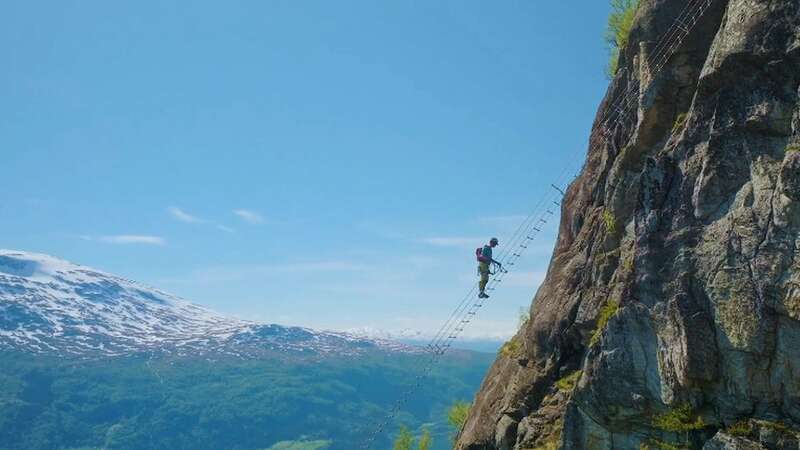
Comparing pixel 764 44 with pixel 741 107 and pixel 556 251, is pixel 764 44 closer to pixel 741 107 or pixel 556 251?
pixel 741 107

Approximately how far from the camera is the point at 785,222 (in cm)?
1791

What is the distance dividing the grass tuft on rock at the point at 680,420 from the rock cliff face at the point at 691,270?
45mm

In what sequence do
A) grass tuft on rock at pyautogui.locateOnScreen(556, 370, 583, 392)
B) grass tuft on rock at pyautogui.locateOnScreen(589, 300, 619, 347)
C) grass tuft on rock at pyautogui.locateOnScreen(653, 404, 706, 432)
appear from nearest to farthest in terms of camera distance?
grass tuft on rock at pyautogui.locateOnScreen(653, 404, 706, 432) → grass tuft on rock at pyautogui.locateOnScreen(589, 300, 619, 347) → grass tuft on rock at pyautogui.locateOnScreen(556, 370, 583, 392)

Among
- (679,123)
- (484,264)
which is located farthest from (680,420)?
(484,264)

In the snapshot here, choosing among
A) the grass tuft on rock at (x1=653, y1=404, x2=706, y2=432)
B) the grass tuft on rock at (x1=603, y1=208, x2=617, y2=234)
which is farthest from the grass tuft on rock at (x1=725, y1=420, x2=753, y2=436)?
the grass tuft on rock at (x1=603, y1=208, x2=617, y2=234)

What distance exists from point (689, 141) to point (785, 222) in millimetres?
5384

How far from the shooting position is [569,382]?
25859mm

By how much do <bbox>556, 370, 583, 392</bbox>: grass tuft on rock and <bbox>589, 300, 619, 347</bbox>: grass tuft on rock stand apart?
5.56ft

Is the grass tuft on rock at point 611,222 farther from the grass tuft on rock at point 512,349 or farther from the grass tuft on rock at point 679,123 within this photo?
the grass tuft on rock at point 512,349

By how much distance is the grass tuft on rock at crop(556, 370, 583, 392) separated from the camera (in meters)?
25.3

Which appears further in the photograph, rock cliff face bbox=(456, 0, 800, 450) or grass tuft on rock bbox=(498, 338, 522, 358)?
grass tuft on rock bbox=(498, 338, 522, 358)

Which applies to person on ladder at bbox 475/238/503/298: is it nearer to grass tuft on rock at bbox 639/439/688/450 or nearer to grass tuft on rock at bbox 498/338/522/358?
grass tuft on rock at bbox 498/338/522/358

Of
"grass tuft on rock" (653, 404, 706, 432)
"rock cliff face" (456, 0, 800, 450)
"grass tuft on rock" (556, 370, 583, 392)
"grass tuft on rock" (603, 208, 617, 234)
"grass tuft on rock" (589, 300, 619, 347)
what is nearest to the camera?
"rock cliff face" (456, 0, 800, 450)

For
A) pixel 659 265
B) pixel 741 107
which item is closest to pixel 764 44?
pixel 741 107
